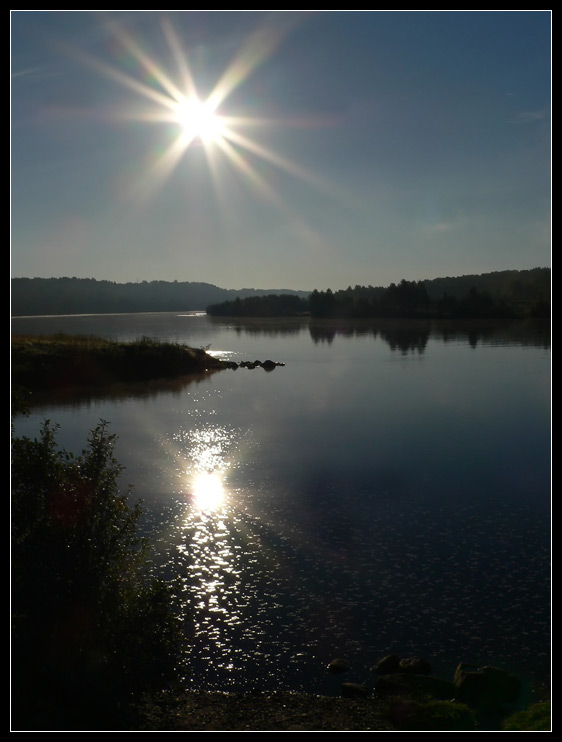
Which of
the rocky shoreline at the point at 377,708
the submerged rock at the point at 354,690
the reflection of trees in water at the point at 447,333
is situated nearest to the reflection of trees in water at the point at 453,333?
the reflection of trees in water at the point at 447,333

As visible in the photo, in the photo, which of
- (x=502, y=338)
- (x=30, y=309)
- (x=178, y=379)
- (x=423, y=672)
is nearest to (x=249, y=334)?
(x=502, y=338)

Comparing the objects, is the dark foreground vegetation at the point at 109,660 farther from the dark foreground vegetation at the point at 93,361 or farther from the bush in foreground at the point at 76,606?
the dark foreground vegetation at the point at 93,361

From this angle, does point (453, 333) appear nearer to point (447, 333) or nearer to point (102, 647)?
point (447, 333)

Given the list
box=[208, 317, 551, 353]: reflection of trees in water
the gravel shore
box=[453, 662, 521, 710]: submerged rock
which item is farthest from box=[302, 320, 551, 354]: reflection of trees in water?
the gravel shore

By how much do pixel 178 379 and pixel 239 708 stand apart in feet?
229

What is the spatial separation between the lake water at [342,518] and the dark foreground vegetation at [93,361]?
9487mm

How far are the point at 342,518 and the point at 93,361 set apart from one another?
57.4 metres

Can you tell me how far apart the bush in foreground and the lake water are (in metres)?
3.37

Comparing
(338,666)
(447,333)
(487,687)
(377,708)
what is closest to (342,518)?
(338,666)

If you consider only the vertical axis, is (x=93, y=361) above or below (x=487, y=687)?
above

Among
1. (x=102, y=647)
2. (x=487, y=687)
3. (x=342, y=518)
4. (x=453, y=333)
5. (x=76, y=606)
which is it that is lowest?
(x=487, y=687)

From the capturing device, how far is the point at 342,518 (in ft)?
98.2

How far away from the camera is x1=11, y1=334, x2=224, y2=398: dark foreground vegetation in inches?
2933

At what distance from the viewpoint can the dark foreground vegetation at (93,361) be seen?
74.5m
